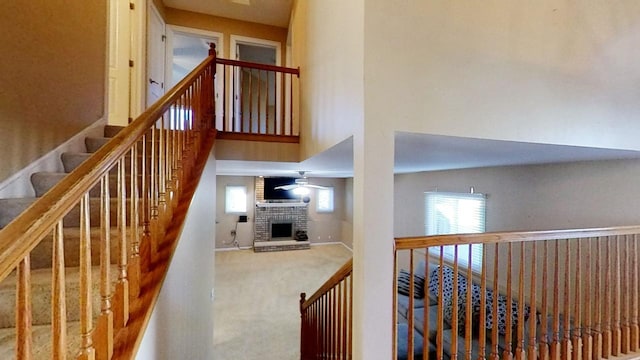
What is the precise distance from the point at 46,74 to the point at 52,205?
219cm

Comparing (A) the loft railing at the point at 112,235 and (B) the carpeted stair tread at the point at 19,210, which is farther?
(B) the carpeted stair tread at the point at 19,210

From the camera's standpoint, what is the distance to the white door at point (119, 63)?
3.46 metres

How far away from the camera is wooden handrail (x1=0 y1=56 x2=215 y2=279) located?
63 centimetres

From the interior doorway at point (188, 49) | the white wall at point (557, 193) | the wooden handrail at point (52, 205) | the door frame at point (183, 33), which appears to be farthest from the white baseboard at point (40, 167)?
the white wall at point (557, 193)

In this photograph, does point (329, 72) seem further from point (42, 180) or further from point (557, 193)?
point (557, 193)

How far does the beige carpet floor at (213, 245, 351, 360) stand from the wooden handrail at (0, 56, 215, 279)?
357cm

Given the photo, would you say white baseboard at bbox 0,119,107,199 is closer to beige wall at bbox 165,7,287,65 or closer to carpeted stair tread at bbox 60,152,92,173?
carpeted stair tread at bbox 60,152,92,173

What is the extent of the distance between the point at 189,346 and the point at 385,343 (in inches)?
62.4

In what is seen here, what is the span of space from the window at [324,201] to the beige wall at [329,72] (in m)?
6.74

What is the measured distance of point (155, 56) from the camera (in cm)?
415

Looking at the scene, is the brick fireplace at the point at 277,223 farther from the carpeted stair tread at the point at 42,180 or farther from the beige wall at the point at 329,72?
the carpeted stair tread at the point at 42,180

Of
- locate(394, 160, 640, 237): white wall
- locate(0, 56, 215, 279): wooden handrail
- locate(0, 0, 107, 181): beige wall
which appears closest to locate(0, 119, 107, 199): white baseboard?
locate(0, 0, 107, 181): beige wall

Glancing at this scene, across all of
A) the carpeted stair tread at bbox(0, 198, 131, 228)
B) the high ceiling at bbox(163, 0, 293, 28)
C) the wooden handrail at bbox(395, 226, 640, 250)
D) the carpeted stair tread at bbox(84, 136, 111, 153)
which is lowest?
the wooden handrail at bbox(395, 226, 640, 250)

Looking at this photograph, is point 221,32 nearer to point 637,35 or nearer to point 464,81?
point 464,81
